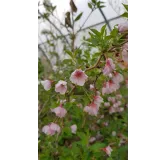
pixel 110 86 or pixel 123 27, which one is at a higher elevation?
pixel 123 27

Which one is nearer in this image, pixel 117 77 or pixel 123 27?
pixel 123 27

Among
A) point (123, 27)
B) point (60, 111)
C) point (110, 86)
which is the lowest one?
point (60, 111)

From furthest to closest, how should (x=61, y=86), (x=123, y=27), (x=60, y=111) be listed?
(x=60, y=111)
(x=61, y=86)
(x=123, y=27)

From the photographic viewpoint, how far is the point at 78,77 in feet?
2.29

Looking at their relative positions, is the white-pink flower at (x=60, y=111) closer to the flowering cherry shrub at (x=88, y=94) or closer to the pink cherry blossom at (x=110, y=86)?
the flowering cherry shrub at (x=88, y=94)

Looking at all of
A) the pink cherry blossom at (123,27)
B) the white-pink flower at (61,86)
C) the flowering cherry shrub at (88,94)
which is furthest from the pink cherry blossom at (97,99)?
the pink cherry blossom at (123,27)

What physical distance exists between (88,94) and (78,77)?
0.10 meters

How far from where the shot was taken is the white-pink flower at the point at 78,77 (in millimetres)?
689

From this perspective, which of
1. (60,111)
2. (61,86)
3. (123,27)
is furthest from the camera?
(60,111)

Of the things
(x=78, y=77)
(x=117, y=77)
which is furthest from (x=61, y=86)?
(x=117, y=77)

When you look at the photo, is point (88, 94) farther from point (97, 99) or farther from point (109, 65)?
point (109, 65)
